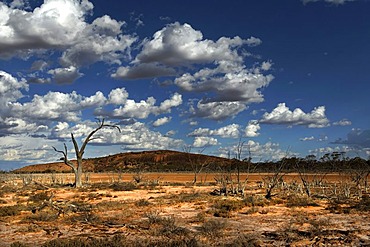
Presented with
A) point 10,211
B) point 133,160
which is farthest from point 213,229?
point 133,160

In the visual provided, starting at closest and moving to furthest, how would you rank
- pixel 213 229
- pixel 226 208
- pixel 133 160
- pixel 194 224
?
pixel 213 229, pixel 194 224, pixel 226 208, pixel 133 160

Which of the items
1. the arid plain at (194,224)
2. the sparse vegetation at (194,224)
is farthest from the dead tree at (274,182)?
the sparse vegetation at (194,224)

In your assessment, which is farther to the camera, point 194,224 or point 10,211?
point 10,211

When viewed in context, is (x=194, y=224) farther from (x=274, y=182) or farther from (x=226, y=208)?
(x=274, y=182)

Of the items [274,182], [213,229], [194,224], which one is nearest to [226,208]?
[194,224]

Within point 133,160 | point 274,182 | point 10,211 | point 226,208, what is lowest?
point 10,211

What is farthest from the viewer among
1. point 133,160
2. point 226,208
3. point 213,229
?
point 133,160

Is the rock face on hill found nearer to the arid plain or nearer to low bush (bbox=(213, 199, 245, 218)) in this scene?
the arid plain

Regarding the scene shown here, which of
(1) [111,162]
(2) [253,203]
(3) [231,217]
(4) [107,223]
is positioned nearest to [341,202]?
(2) [253,203]

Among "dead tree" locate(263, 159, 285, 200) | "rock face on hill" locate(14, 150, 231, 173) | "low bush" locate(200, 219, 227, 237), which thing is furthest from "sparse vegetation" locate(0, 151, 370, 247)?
"rock face on hill" locate(14, 150, 231, 173)

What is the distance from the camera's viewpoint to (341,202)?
2130 centimetres

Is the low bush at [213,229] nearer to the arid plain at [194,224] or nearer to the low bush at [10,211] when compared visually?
the arid plain at [194,224]

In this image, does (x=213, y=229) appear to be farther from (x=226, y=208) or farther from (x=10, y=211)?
(x=10, y=211)

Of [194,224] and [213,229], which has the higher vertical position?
[213,229]
